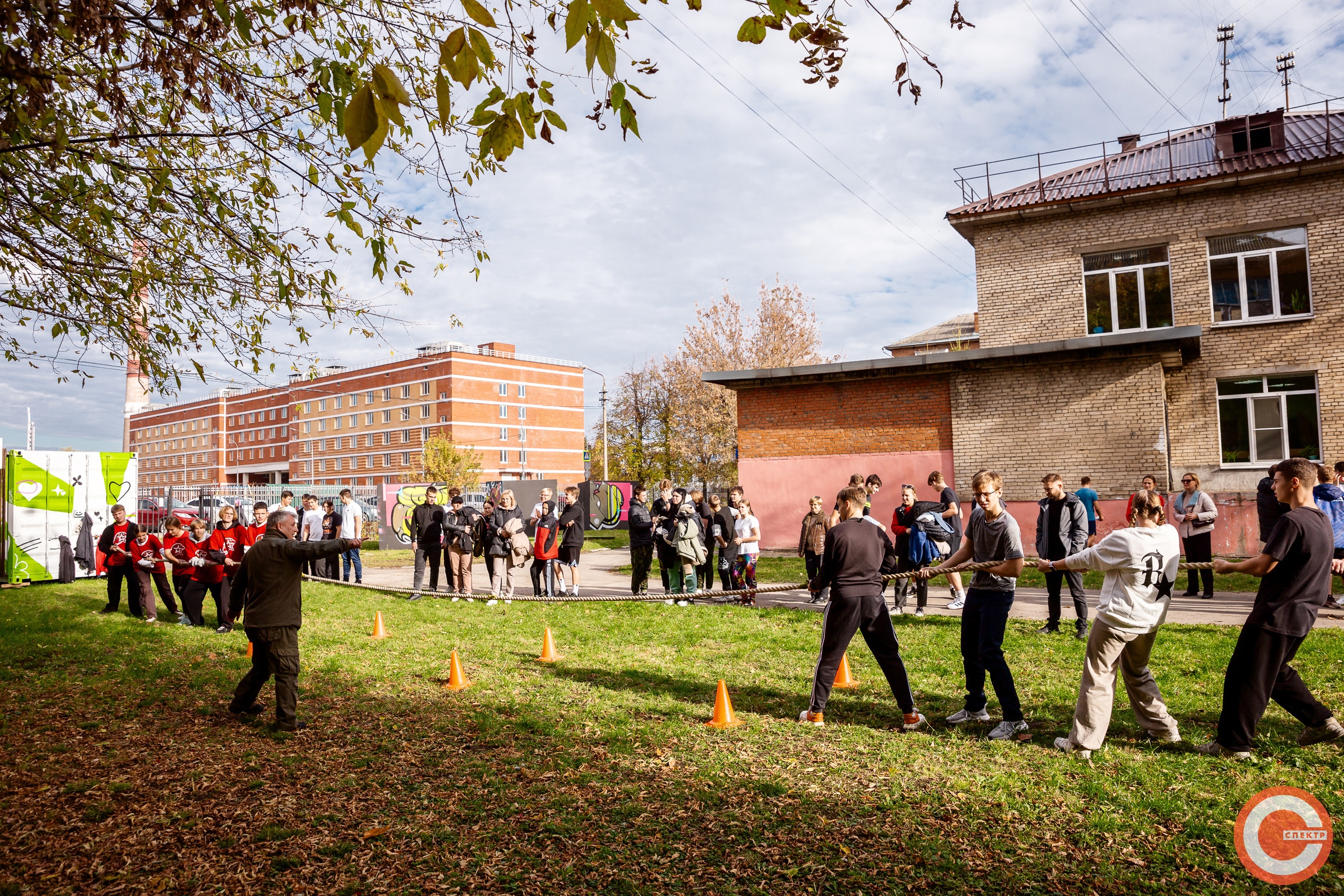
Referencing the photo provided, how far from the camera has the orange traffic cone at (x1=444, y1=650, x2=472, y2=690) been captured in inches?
316

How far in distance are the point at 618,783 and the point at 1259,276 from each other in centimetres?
2225

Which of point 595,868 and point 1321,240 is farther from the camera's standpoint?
point 1321,240

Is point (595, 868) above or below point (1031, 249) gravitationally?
below

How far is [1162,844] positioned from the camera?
170 inches

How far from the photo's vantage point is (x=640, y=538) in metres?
13.8

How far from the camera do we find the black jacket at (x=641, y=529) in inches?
542

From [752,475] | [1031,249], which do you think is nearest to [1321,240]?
[1031,249]

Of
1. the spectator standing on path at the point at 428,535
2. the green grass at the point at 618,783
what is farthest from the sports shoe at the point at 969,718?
the spectator standing on path at the point at 428,535

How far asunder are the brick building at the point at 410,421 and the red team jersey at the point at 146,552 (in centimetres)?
5880

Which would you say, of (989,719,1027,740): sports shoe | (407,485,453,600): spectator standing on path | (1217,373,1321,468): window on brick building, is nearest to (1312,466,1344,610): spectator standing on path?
(989,719,1027,740): sports shoe

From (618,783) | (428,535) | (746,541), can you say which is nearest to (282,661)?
(618,783)

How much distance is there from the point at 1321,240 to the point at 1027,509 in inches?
394

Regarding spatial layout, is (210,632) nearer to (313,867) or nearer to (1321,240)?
(313,867)

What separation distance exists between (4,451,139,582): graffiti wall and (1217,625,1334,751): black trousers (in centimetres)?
2034
